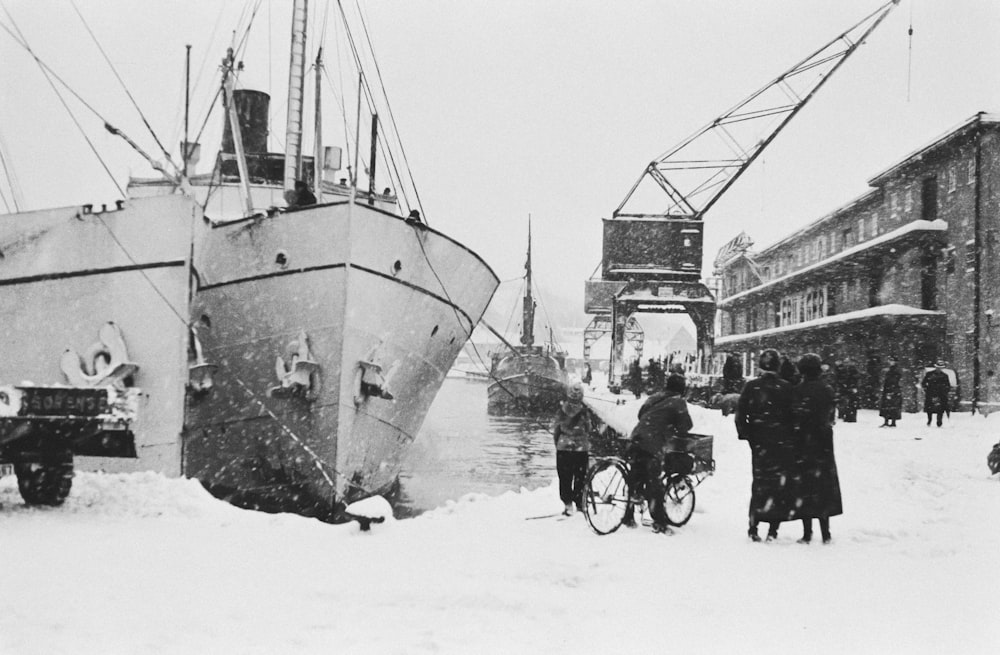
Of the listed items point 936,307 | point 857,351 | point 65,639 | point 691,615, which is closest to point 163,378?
point 65,639

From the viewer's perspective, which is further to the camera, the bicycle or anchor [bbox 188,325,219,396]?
anchor [bbox 188,325,219,396]

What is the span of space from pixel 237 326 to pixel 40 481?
302 cm

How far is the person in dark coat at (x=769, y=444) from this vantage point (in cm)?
556

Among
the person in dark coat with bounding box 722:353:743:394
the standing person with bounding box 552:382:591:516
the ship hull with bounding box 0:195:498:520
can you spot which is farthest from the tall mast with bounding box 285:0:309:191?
the person in dark coat with bounding box 722:353:743:394

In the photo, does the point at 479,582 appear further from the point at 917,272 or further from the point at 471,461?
the point at 471,461

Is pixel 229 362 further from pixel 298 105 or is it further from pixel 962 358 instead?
pixel 962 358

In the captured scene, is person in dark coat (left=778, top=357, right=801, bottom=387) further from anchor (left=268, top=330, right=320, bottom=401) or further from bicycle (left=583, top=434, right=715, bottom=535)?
anchor (left=268, top=330, right=320, bottom=401)

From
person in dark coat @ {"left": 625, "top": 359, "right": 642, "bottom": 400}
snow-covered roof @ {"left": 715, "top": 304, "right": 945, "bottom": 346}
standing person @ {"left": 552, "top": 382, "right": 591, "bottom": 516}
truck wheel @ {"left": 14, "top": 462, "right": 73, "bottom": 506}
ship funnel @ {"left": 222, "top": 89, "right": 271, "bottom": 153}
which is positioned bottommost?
truck wheel @ {"left": 14, "top": 462, "right": 73, "bottom": 506}

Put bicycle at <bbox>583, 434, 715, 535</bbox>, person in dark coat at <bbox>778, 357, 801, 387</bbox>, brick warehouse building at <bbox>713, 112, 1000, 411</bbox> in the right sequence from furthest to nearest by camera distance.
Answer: brick warehouse building at <bbox>713, 112, 1000, 411</bbox> → bicycle at <bbox>583, 434, 715, 535</bbox> → person in dark coat at <bbox>778, 357, 801, 387</bbox>

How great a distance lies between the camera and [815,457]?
556 cm

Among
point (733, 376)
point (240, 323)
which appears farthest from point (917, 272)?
point (240, 323)

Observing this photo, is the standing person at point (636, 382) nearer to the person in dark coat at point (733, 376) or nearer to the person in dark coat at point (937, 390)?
the person in dark coat at point (733, 376)

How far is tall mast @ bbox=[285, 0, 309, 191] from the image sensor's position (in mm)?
10828

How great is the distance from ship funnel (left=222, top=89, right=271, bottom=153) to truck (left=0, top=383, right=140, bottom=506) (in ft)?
36.7
